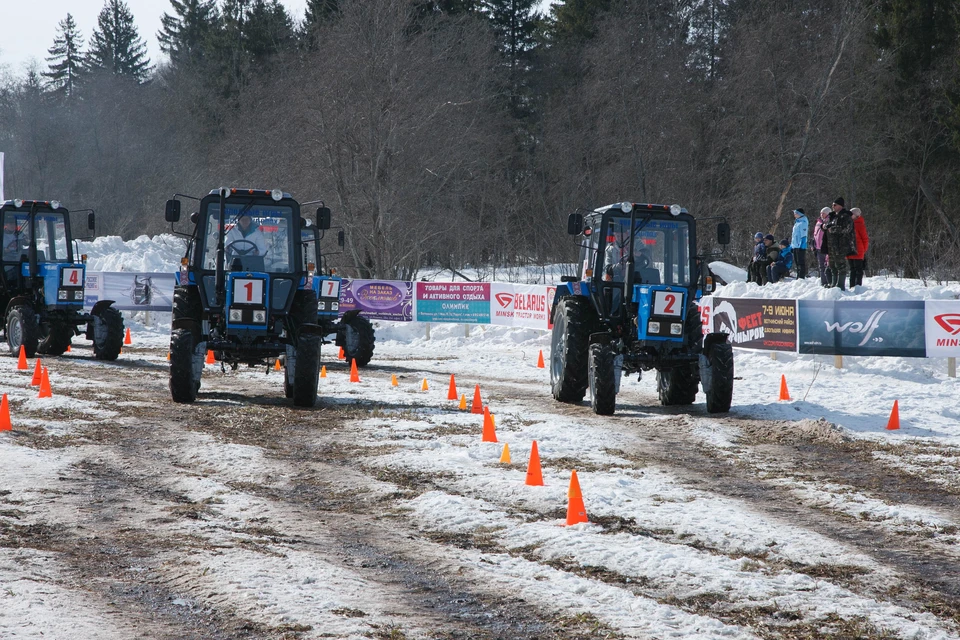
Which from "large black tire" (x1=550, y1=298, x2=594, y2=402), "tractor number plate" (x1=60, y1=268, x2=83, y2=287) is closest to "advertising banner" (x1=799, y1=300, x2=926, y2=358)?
"large black tire" (x1=550, y1=298, x2=594, y2=402)

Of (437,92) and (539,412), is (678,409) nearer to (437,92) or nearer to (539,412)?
(539,412)

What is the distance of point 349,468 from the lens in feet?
27.8

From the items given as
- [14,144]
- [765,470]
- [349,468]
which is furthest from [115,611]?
[14,144]

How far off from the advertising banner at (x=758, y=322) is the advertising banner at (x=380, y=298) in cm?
800

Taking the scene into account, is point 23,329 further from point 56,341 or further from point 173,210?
point 173,210

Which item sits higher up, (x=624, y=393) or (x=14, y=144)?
(x=14, y=144)

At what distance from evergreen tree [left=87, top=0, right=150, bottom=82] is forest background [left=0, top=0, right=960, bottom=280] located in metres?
18.2

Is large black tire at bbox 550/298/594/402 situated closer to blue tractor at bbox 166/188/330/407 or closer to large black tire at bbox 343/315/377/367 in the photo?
blue tractor at bbox 166/188/330/407

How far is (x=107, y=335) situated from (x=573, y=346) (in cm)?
919

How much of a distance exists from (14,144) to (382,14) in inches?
1531

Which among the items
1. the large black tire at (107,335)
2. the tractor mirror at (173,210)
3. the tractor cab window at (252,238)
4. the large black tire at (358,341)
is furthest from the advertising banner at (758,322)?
the large black tire at (107,335)

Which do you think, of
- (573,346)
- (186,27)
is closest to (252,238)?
(573,346)

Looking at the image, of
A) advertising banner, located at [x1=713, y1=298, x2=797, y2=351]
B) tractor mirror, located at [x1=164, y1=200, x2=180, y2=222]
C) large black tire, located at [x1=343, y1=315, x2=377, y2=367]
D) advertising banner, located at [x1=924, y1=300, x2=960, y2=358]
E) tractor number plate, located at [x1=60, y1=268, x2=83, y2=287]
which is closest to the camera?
tractor mirror, located at [x1=164, y1=200, x2=180, y2=222]

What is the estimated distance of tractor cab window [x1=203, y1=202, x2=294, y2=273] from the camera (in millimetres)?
12656
